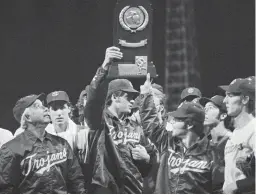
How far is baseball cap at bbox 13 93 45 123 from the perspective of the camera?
13.2 ft

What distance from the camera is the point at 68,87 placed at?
438 centimetres

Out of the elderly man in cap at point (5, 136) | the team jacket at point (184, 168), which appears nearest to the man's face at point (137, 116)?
the team jacket at point (184, 168)

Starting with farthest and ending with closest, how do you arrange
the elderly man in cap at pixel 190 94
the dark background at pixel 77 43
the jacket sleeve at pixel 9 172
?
the dark background at pixel 77 43 → the elderly man in cap at pixel 190 94 → the jacket sleeve at pixel 9 172

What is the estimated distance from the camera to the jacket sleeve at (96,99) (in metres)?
3.80

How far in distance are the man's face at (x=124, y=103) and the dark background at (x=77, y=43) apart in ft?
1.34

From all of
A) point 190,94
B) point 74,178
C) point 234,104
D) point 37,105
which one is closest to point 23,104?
point 37,105

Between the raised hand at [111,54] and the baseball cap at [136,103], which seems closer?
the raised hand at [111,54]

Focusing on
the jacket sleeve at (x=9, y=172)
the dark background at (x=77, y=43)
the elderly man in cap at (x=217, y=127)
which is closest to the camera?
the jacket sleeve at (x=9, y=172)

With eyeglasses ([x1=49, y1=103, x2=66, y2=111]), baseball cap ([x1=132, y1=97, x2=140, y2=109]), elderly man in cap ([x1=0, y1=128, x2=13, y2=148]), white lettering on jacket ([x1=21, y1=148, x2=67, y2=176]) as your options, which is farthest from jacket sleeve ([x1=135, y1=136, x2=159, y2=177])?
elderly man in cap ([x1=0, y1=128, x2=13, y2=148])

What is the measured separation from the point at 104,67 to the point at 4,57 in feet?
3.62

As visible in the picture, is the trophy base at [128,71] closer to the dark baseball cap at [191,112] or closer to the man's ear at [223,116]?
the dark baseball cap at [191,112]

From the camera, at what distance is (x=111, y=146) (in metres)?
3.93

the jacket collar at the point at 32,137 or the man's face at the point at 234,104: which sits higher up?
the man's face at the point at 234,104

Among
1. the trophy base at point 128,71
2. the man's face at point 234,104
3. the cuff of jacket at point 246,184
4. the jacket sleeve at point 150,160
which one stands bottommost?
the cuff of jacket at point 246,184
